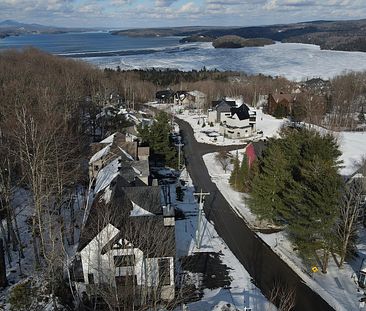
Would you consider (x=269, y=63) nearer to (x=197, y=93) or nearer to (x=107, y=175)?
(x=197, y=93)

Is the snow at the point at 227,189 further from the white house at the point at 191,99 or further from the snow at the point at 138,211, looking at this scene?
the white house at the point at 191,99

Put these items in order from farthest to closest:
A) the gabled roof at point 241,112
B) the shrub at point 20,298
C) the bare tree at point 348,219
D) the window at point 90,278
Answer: the gabled roof at point 241,112, the bare tree at point 348,219, the window at point 90,278, the shrub at point 20,298

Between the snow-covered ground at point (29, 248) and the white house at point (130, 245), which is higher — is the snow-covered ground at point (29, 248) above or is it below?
below

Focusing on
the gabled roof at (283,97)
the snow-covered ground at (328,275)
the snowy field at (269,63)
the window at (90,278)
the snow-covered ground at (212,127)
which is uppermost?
the snowy field at (269,63)

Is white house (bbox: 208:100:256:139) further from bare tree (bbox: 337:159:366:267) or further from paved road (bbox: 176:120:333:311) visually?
bare tree (bbox: 337:159:366:267)

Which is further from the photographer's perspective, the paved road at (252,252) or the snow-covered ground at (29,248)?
the paved road at (252,252)

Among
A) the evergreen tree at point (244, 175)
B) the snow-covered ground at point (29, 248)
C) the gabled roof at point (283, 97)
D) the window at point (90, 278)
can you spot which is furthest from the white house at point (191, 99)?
the window at point (90, 278)

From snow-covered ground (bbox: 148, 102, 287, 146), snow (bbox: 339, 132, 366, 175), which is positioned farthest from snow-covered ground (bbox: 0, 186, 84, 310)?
snow-covered ground (bbox: 148, 102, 287, 146)
